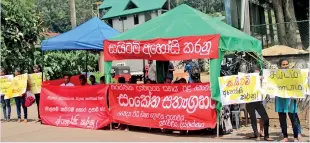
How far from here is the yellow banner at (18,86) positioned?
1188 cm

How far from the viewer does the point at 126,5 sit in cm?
5288

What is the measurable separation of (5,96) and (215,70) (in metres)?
6.91

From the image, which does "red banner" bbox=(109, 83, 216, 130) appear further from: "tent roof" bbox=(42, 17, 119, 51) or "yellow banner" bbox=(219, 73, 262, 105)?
"tent roof" bbox=(42, 17, 119, 51)

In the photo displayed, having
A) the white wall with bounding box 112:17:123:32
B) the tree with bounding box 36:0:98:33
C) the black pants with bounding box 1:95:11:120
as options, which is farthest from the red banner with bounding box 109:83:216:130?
the tree with bounding box 36:0:98:33

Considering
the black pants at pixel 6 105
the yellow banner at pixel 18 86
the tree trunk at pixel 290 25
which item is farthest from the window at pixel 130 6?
the yellow banner at pixel 18 86

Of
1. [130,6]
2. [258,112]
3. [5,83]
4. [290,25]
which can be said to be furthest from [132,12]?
[258,112]

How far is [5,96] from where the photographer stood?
1227 centimetres

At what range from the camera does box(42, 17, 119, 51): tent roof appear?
1177 centimetres

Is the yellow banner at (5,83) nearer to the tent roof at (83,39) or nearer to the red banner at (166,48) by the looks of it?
the tent roof at (83,39)

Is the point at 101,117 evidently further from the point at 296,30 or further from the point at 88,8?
the point at 88,8

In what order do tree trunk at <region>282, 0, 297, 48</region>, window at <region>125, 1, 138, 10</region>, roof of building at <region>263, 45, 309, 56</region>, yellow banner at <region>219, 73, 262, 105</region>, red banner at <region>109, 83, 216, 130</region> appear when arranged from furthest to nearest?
window at <region>125, 1, 138, 10</region> < tree trunk at <region>282, 0, 297, 48</region> < roof of building at <region>263, 45, 309, 56</region> < red banner at <region>109, 83, 216, 130</region> < yellow banner at <region>219, 73, 262, 105</region>

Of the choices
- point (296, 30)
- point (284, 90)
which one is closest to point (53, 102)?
point (284, 90)

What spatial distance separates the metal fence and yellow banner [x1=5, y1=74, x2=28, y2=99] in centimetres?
974

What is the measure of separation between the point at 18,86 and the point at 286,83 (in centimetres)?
777
